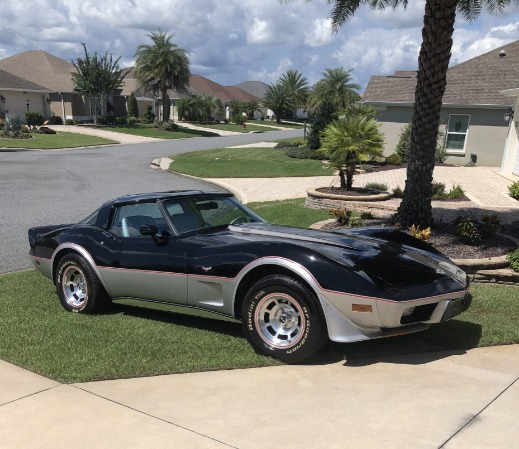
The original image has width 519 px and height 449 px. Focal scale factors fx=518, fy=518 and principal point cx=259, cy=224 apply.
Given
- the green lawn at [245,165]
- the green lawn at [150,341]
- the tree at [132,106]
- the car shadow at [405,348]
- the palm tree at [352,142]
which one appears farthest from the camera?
the tree at [132,106]

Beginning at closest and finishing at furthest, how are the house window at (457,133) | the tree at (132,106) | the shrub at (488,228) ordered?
the shrub at (488,228)
the house window at (457,133)
the tree at (132,106)

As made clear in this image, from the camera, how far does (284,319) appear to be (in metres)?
4.46

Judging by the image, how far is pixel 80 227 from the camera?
584 centimetres

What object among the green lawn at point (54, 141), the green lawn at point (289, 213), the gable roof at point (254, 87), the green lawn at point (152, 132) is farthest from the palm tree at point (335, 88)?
the gable roof at point (254, 87)

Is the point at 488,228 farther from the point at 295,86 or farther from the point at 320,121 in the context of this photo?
the point at 295,86

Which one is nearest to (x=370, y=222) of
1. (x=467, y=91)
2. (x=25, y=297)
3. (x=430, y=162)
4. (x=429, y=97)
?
(x=430, y=162)

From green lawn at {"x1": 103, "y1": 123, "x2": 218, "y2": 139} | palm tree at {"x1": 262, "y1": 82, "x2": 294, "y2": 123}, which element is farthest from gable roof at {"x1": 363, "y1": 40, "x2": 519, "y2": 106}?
palm tree at {"x1": 262, "y1": 82, "x2": 294, "y2": 123}

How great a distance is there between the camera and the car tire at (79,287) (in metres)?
5.55

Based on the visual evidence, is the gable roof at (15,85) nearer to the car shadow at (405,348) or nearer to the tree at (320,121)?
the tree at (320,121)

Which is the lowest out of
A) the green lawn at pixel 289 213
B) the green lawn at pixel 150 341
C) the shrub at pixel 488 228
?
the green lawn at pixel 289 213

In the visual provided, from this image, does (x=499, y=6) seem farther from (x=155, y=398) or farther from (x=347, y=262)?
(x=155, y=398)

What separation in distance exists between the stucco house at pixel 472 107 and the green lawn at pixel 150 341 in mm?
20073

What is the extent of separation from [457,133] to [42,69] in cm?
5178

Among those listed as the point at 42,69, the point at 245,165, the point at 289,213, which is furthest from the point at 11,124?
the point at 289,213
